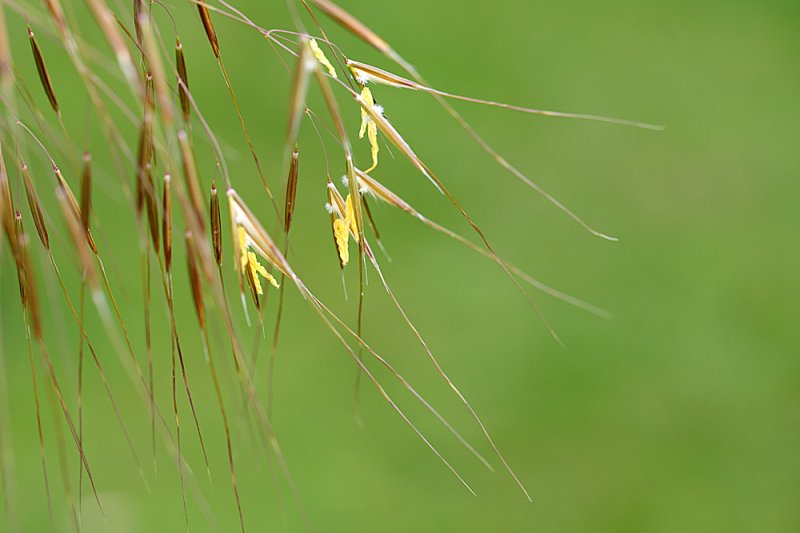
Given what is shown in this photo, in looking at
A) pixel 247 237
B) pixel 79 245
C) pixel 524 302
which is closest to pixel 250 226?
pixel 247 237

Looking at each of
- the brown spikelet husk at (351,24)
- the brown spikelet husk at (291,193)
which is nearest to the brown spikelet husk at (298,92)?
the brown spikelet husk at (351,24)

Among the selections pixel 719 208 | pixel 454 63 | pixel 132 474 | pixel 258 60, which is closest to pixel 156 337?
pixel 132 474

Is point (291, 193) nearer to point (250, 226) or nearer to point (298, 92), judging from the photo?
point (250, 226)

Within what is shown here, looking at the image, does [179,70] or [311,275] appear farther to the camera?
[311,275]

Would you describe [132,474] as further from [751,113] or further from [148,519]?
[751,113]

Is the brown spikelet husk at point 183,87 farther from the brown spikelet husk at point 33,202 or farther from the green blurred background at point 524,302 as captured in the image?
the green blurred background at point 524,302

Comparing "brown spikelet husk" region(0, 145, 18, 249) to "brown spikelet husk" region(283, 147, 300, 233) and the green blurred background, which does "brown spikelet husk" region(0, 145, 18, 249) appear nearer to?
"brown spikelet husk" region(283, 147, 300, 233)

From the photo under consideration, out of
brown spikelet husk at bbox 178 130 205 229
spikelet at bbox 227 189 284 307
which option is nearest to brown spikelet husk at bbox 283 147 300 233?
spikelet at bbox 227 189 284 307
